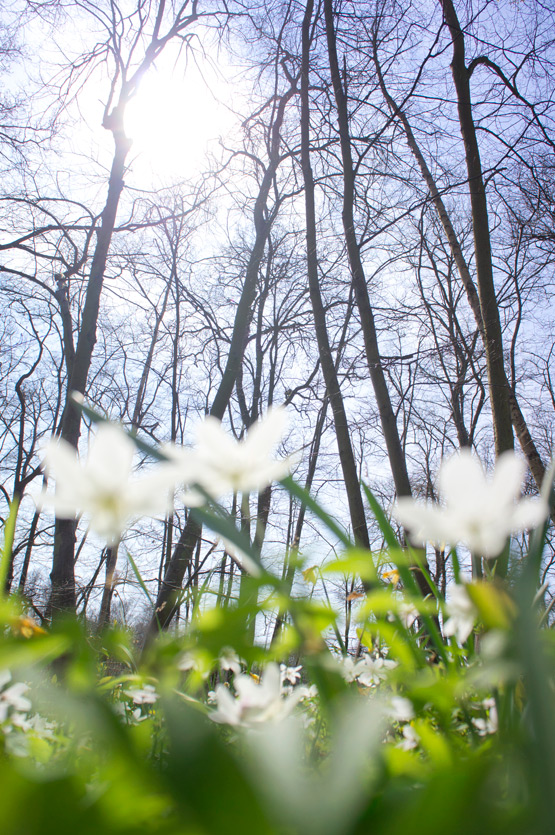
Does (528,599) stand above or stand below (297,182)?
below

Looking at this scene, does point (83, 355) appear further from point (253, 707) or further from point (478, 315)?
point (253, 707)

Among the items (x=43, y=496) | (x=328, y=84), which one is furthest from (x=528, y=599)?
(x=328, y=84)

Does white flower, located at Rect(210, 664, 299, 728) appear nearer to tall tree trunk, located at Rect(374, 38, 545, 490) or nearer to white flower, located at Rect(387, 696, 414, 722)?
white flower, located at Rect(387, 696, 414, 722)

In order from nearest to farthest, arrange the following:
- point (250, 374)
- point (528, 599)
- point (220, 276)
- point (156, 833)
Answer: point (156, 833) < point (528, 599) < point (220, 276) < point (250, 374)

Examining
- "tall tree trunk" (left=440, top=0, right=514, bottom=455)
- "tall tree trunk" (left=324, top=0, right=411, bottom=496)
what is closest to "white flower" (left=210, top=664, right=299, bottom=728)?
"tall tree trunk" (left=324, top=0, right=411, bottom=496)

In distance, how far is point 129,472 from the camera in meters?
0.37

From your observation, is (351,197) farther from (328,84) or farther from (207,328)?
(207,328)

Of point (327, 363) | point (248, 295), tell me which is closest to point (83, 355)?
point (248, 295)

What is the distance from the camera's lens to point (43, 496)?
39cm

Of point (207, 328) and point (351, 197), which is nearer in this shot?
point (351, 197)

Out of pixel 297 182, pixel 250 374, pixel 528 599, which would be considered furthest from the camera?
pixel 250 374

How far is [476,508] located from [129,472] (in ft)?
0.83

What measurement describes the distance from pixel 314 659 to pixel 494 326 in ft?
13.1

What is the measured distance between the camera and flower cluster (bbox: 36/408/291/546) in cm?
35
